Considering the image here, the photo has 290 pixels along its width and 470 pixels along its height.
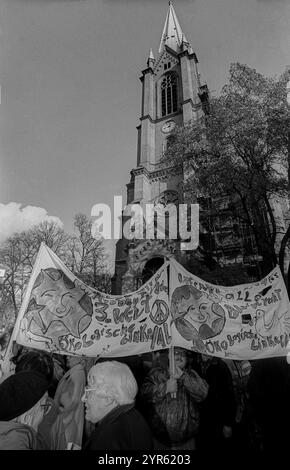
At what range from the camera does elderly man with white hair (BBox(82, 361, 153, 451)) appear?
5.32ft

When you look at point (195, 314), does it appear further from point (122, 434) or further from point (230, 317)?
point (122, 434)

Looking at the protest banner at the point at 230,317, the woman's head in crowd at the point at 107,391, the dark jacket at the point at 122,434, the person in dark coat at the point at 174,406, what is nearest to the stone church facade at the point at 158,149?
the protest banner at the point at 230,317

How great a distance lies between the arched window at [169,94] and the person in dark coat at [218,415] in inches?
1104

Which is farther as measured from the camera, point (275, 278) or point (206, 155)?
point (206, 155)

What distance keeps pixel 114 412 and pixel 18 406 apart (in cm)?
66

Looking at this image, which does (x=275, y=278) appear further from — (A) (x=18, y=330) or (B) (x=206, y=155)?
(B) (x=206, y=155)

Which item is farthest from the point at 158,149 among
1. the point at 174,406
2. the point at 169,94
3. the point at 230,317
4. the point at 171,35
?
the point at 174,406

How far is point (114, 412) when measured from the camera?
70.9 inches

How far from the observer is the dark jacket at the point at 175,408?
2926 mm

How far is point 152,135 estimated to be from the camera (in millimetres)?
27250

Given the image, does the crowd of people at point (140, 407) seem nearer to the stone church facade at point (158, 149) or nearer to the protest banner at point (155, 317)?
the protest banner at point (155, 317)
